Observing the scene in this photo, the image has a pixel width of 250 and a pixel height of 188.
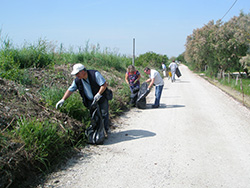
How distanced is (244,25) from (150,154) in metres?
23.5

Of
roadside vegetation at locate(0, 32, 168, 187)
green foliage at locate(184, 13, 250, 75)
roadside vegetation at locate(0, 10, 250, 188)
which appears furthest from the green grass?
green foliage at locate(184, 13, 250, 75)

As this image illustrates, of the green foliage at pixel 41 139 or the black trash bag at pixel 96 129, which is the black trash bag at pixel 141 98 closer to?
the black trash bag at pixel 96 129

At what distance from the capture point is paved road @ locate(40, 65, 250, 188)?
3.70m

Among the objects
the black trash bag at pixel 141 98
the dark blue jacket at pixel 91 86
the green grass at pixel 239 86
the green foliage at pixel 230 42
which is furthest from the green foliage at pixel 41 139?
the green foliage at pixel 230 42

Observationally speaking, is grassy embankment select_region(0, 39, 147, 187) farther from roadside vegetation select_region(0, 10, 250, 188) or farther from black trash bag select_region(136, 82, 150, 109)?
black trash bag select_region(136, 82, 150, 109)

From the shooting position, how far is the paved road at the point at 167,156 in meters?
3.70

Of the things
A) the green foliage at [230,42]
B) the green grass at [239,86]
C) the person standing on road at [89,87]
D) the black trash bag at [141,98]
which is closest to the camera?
the person standing on road at [89,87]

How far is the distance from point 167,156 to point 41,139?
2350mm

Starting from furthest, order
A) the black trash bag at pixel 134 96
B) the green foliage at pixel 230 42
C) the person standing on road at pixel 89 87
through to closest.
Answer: the green foliage at pixel 230 42 → the black trash bag at pixel 134 96 → the person standing on road at pixel 89 87

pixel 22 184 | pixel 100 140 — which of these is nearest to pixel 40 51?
pixel 100 140

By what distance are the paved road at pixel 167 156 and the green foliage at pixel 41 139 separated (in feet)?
1.21

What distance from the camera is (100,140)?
5113 millimetres

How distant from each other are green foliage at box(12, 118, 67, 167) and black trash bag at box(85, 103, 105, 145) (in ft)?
2.38

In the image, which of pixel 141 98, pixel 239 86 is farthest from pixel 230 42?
pixel 141 98
